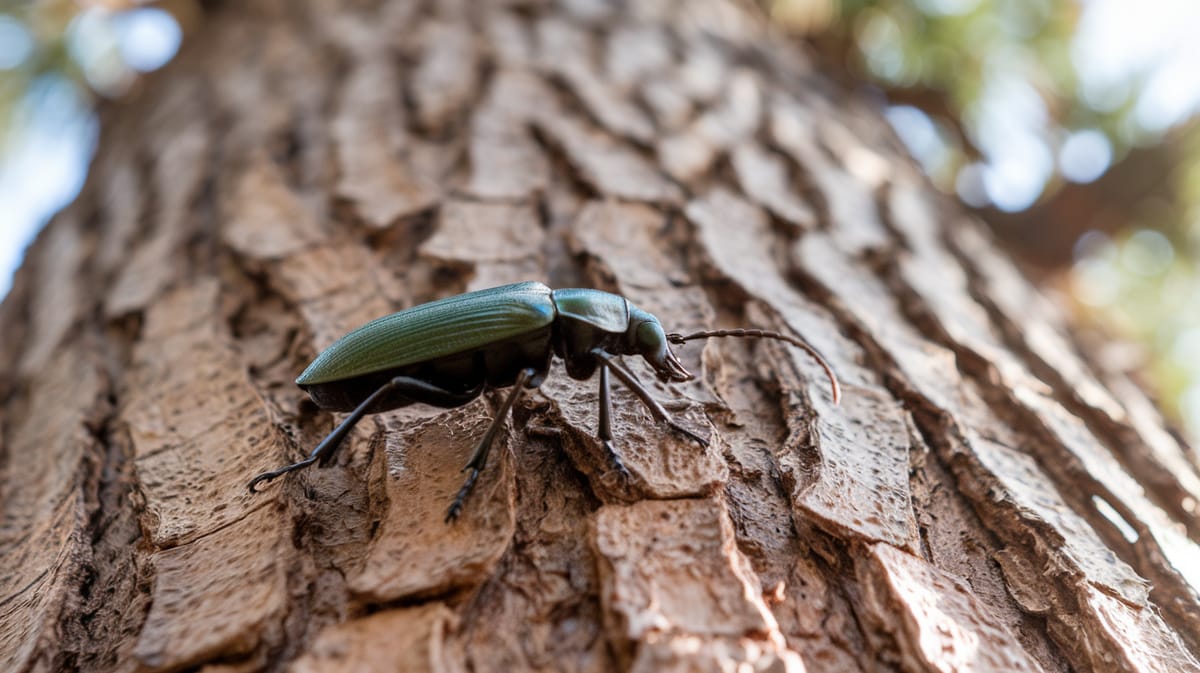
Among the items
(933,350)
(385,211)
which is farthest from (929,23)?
(385,211)

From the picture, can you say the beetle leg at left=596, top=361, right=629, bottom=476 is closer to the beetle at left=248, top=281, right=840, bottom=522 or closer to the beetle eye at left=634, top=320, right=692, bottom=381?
the beetle at left=248, top=281, right=840, bottom=522

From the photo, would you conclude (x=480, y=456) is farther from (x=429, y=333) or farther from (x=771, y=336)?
(x=771, y=336)

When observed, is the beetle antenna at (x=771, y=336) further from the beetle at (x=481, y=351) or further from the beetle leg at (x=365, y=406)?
the beetle leg at (x=365, y=406)

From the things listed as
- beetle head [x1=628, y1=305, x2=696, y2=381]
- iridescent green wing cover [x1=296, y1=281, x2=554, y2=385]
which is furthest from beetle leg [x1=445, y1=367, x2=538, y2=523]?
beetle head [x1=628, y1=305, x2=696, y2=381]

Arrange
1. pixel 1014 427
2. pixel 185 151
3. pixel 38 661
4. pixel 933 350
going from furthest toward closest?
pixel 185 151 → pixel 933 350 → pixel 1014 427 → pixel 38 661

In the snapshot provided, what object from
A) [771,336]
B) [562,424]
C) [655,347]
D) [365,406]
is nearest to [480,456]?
[562,424]

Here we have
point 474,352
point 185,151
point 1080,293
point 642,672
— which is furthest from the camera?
point 1080,293

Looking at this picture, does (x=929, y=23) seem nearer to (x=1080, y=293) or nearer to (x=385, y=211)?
(x=1080, y=293)
